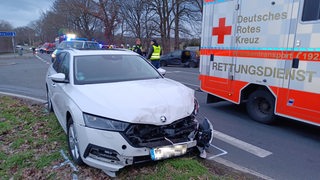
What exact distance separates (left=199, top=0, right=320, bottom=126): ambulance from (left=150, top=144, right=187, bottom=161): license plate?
265 cm

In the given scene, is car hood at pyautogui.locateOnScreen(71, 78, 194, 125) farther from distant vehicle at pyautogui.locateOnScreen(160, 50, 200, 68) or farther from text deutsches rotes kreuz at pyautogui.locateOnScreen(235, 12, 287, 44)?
distant vehicle at pyautogui.locateOnScreen(160, 50, 200, 68)

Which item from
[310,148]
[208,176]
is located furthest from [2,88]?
[310,148]

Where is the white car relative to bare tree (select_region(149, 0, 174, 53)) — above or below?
below

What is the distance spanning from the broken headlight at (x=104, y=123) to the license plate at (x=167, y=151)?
47 centimetres

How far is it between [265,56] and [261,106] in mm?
1172

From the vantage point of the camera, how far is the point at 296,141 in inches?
182

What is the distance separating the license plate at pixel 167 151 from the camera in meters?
3.06

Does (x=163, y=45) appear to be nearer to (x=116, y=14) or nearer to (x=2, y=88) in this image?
→ (x=116, y=14)

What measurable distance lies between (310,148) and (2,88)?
10.3 meters

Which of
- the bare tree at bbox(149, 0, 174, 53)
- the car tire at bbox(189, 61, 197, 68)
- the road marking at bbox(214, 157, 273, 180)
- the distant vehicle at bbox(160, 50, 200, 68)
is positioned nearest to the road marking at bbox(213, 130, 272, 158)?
the road marking at bbox(214, 157, 273, 180)

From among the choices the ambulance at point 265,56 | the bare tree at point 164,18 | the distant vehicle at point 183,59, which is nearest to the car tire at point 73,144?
the ambulance at point 265,56

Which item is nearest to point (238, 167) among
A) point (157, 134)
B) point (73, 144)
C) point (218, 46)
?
point (157, 134)

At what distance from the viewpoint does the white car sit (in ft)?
9.80

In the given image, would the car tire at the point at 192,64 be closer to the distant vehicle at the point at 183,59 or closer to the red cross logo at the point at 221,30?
the distant vehicle at the point at 183,59
